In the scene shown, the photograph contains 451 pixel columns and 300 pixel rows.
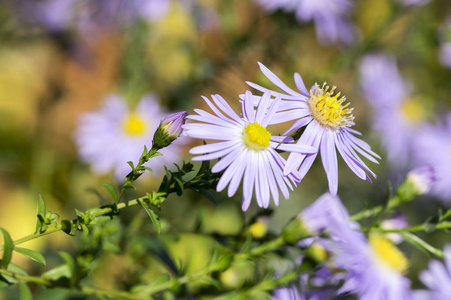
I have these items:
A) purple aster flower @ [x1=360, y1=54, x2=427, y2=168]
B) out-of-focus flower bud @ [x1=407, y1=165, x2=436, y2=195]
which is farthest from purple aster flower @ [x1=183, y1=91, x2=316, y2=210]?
purple aster flower @ [x1=360, y1=54, x2=427, y2=168]

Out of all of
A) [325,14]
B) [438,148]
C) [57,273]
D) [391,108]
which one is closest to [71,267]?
[57,273]

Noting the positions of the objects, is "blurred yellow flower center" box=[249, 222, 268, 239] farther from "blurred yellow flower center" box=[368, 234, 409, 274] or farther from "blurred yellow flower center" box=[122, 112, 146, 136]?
"blurred yellow flower center" box=[122, 112, 146, 136]

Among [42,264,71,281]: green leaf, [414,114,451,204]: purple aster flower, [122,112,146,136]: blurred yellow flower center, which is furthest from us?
[414,114,451,204]: purple aster flower

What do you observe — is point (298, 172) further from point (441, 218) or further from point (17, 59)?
point (17, 59)

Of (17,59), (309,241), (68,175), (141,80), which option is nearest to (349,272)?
(309,241)

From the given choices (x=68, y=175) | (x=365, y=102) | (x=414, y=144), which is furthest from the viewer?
(x=365, y=102)

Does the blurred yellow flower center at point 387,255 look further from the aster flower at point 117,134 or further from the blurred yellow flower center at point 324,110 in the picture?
the aster flower at point 117,134

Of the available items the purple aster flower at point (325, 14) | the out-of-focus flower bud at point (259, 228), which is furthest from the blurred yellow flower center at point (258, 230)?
the purple aster flower at point (325, 14)

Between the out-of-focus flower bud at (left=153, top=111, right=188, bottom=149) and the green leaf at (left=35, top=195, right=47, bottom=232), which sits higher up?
the out-of-focus flower bud at (left=153, top=111, right=188, bottom=149)
